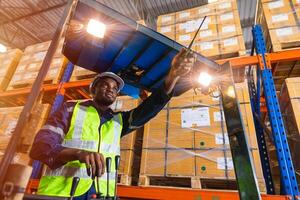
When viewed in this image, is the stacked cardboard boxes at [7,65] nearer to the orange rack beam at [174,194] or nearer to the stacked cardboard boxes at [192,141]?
the orange rack beam at [174,194]

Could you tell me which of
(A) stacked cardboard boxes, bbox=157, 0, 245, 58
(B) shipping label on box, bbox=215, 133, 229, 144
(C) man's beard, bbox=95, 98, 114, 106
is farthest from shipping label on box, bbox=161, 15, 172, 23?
(C) man's beard, bbox=95, 98, 114, 106

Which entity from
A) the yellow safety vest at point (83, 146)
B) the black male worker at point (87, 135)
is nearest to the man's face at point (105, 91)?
the black male worker at point (87, 135)

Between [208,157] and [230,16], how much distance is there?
7.22ft

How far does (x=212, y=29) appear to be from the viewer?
3346mm

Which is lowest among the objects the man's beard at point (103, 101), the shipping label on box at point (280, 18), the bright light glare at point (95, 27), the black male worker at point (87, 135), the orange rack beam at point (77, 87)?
the black male worker at point (87, 135)


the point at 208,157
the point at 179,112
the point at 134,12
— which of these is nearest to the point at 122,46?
the point at 179,112

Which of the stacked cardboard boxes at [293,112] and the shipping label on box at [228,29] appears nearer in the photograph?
the stacked cardboard boxes at [293,112]

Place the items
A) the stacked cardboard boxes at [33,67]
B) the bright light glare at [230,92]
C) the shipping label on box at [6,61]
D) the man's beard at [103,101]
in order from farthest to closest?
the shipping label on box at [6,61]
the stacked cardboard boxes at [33,67]
the man's beard at [103,101]
the bright light glare at [230,92]

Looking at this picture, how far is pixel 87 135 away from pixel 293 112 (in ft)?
7.60

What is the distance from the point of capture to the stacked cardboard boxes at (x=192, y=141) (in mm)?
2463

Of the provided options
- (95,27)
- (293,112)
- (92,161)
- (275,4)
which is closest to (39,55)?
(95,27)

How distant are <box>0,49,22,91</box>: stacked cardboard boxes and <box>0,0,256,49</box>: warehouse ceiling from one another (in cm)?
318

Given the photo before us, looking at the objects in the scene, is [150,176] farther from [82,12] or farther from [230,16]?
[230,16]

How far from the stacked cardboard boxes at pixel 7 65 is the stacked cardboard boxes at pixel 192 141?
3465mm
